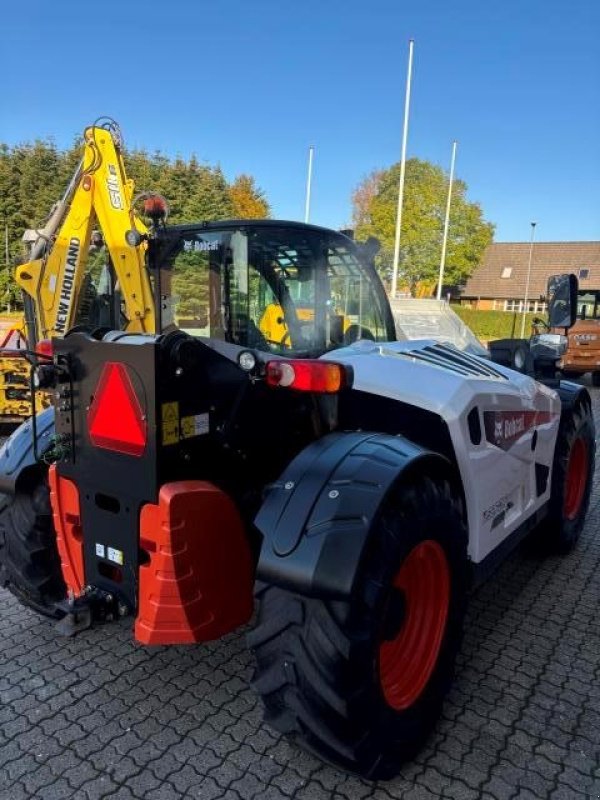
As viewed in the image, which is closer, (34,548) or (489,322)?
(34,548)

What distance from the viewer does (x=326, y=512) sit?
6.27ft

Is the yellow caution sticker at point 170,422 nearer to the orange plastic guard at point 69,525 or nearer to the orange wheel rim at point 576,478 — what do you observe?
the orange plastic guard at point 69,525

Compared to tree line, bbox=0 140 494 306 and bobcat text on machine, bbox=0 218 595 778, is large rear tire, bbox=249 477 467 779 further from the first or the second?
tree line, bbox=0 140 494 306

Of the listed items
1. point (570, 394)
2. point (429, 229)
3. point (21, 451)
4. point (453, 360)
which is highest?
point (429, 229)

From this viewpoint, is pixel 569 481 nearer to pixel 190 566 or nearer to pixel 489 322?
pixel 190 566

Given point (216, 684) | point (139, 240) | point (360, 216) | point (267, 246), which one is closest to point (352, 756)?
point (216, 684)

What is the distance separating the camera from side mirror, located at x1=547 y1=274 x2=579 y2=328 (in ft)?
12.2

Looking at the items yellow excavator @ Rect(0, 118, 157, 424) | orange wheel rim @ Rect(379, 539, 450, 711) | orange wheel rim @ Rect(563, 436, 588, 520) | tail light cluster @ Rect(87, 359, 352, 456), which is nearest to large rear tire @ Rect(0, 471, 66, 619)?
tail light cluster @ Rect(87, 359, 352, 456)

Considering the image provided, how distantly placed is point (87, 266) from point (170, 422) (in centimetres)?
562

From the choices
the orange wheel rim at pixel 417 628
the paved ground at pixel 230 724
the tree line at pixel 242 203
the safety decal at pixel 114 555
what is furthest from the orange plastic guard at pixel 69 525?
the tree line at pixel 242 203

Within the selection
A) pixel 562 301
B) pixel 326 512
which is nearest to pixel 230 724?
pixel 326 512

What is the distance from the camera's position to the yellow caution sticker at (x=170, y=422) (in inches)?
80.3

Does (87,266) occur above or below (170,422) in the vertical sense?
above

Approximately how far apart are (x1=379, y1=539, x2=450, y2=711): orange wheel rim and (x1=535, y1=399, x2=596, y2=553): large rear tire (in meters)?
1.83
